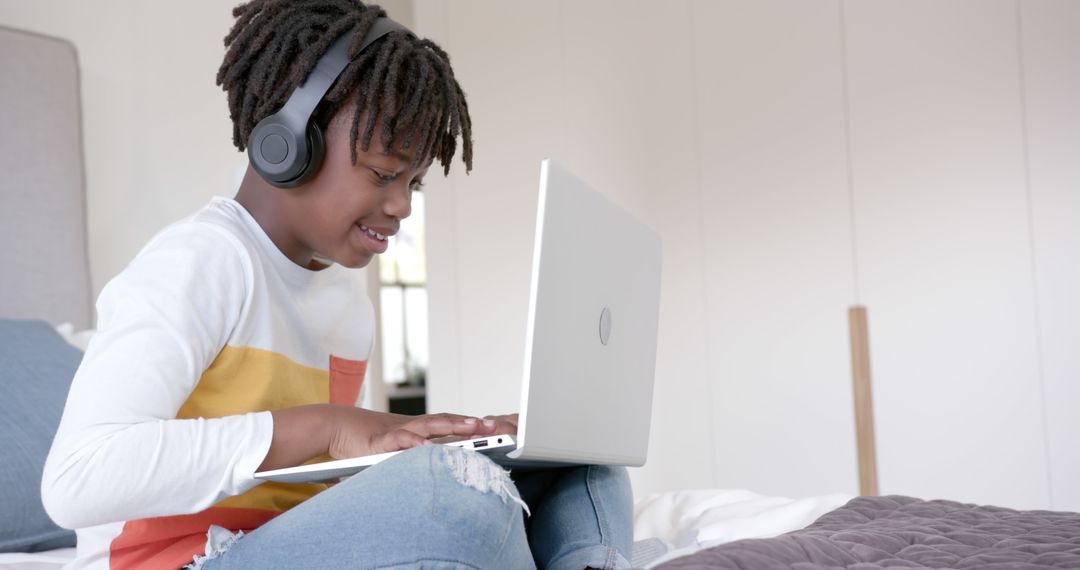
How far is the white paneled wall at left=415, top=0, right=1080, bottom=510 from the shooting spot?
2.49 m

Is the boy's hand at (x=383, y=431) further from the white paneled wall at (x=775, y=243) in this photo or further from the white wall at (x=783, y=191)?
the white paneled wall at (x=775, y=243)

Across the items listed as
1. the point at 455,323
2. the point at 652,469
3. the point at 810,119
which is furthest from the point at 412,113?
the point at 455,323

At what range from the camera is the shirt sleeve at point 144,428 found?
0.85m

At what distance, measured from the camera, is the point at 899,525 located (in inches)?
43.7

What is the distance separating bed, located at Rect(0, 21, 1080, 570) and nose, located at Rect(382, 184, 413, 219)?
0.50m

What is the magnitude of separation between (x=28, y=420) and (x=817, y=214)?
211 cm

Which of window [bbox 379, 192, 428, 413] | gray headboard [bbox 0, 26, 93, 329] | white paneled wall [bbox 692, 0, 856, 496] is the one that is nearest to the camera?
gray headboard [bbox 0, 26, 93, 329]

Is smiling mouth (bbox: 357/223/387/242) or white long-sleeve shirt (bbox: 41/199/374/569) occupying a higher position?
smiling mouth (bbox: 357/223/387/242)

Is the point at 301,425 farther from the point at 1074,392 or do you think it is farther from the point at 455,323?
the point at 455,323

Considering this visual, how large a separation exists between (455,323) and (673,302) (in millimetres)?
889

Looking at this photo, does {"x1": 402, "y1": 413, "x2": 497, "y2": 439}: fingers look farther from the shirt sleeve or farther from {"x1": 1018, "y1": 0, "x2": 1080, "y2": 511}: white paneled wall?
{"x1": 1018, "y1": 0, "x2": 1080, "y2": 511}: white paneled wall

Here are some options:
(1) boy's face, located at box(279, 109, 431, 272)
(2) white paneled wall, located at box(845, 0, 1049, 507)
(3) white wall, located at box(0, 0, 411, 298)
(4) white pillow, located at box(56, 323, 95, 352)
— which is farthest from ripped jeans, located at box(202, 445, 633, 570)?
(2) white paneled wall, located at box(845, 0, 1049, 507)

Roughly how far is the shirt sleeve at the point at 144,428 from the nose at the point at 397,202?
0.27 m

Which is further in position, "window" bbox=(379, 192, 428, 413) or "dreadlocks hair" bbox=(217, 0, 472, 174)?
"window" bbox=(379, 192, 428, 413)
